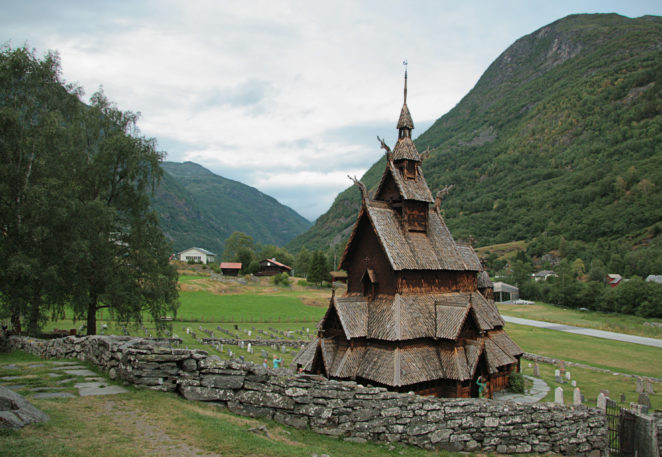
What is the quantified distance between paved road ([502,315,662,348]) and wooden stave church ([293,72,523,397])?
36.6 m

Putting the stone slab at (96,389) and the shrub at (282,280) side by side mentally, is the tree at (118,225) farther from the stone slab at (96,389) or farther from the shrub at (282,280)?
the shrub at (282,280)

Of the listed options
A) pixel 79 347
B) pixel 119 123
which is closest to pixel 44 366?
pixel 79 347

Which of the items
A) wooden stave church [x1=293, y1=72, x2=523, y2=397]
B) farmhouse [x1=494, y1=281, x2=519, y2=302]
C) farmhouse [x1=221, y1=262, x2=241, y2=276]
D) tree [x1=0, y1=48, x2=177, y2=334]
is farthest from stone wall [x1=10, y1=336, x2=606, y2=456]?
farmhouse [x1=221, y1=262, x2=241, y2=276]

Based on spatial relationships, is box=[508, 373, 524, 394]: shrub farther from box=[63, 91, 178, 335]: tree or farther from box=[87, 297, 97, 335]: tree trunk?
box=[87, 297, 97, 335]: tree trunk

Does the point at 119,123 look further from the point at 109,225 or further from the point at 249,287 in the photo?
the point at 249,287

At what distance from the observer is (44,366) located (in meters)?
13.2

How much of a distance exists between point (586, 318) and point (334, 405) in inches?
3302

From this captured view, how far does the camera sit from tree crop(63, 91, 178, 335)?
2530 cm

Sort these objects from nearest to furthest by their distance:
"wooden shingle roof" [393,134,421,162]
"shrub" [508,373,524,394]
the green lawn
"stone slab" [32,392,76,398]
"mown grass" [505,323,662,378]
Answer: "stone slab" [32,392,76,398], "wooden shingle roof" [393,134,421,162], "shrub" [508,373,524,394], "mown grass" [505,323,662,378], the green lawn

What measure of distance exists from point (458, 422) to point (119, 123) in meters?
30.6

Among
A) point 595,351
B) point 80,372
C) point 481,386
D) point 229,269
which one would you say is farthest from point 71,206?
point 229,269

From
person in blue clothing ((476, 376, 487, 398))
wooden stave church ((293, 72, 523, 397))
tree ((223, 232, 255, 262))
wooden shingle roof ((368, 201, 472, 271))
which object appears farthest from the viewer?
tree ((223, 232, 255, 262))

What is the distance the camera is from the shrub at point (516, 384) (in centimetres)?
2572

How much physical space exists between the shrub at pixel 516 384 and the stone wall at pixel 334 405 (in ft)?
39.1
